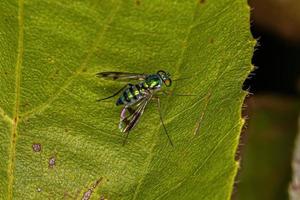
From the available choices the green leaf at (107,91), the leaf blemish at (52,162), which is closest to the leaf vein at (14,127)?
the green leaf at (107,91)

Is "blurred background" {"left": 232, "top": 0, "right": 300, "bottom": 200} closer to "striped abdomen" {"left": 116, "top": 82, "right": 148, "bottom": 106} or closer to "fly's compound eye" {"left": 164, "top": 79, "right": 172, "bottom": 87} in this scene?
"striped abdomen" {"left": 116, "top": 82, "right": 148, "bottom": 106}

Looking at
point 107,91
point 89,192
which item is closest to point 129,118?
point 107,91

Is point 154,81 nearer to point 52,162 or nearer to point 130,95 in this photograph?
point 130,95

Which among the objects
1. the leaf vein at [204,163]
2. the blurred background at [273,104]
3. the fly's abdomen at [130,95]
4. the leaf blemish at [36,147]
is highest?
the blurred background at [273,104]

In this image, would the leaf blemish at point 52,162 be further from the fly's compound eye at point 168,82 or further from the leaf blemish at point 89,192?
the fly's compound eye at point 168,82

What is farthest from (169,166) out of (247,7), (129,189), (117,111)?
(247,7)

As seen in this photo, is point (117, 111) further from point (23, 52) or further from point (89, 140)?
point (23, 52)

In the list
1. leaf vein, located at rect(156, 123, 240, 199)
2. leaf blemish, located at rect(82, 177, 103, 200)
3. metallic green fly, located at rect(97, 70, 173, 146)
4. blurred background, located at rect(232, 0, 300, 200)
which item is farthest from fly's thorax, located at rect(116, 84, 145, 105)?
blurred background, located at rect(232, 0, 300, 200)
